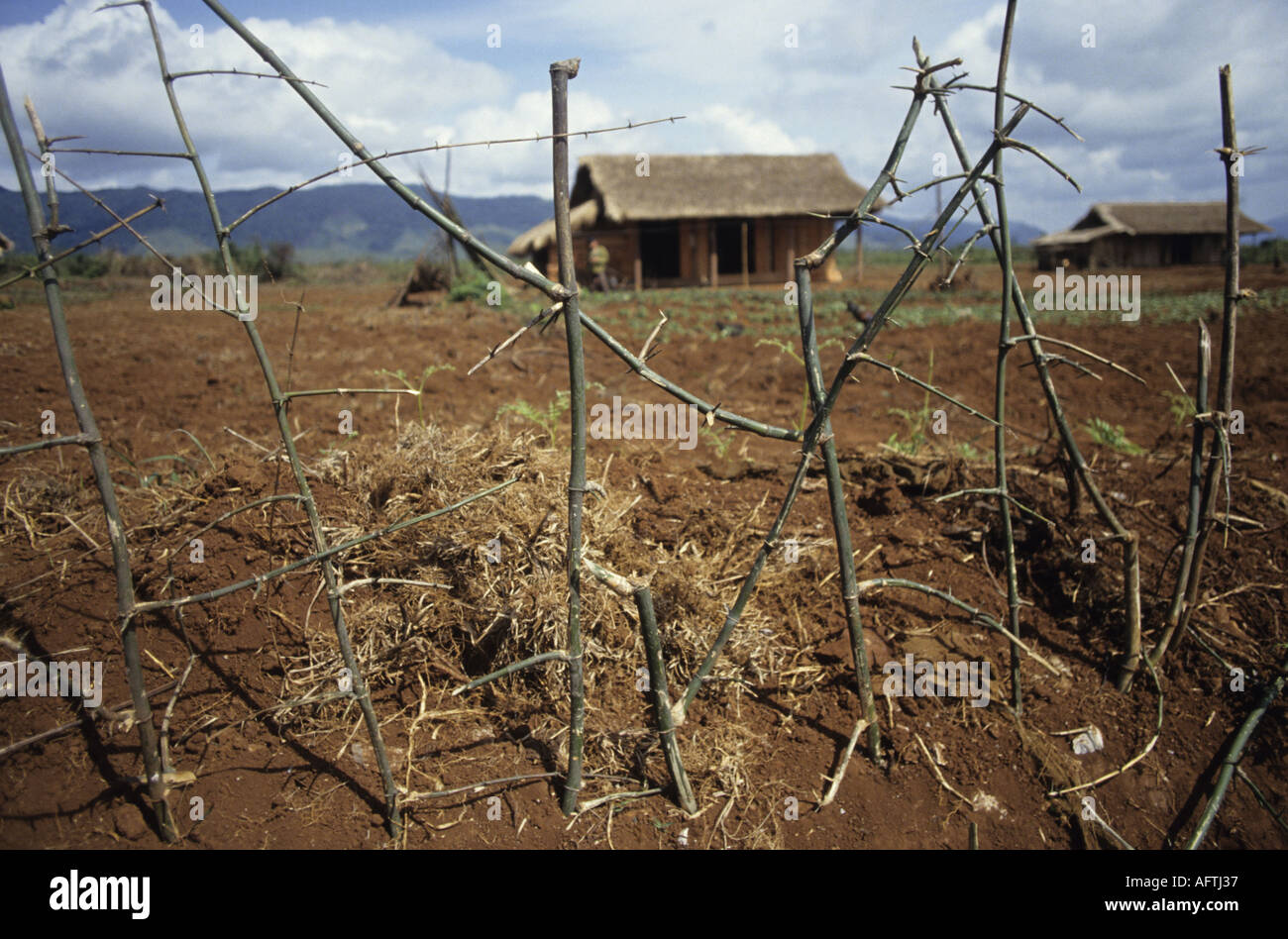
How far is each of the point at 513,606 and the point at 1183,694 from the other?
2251 millimetres

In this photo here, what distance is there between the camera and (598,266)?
749 inches

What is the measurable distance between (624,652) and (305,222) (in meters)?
13.2

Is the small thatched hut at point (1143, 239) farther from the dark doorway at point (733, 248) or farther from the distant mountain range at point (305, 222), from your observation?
the dark doorway at point (733, 248)

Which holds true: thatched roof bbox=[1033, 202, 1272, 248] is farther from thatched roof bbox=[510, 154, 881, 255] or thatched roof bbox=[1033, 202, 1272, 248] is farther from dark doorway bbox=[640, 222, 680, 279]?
dark doorway bbox=[640, 222, 680, 279]

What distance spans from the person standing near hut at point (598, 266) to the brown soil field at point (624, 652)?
52.9ft

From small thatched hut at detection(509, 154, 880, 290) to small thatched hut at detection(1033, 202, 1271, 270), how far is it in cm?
1261

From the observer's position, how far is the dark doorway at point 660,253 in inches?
882

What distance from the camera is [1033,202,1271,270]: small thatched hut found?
94.6 ft

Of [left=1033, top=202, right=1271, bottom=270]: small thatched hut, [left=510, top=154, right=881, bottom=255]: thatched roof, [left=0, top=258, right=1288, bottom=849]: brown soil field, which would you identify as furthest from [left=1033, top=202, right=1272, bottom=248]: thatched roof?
[left=0, top=258, right=1288, bottom=849]: brown soil field

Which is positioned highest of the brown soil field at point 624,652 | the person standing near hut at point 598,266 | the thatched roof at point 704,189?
the thatched roof at point 704,189

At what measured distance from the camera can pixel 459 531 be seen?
2500mm

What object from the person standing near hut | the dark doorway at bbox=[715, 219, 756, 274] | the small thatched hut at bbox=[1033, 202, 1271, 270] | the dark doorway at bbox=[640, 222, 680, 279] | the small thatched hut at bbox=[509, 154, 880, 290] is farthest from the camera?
the small thatched hut at bbox=[1033, 202, 1271, 270]

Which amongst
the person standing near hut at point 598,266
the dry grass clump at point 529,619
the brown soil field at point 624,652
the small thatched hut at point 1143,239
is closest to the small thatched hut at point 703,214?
the person standing near hut at point 598,266

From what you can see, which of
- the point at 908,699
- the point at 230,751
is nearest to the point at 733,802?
the point at 908,699
